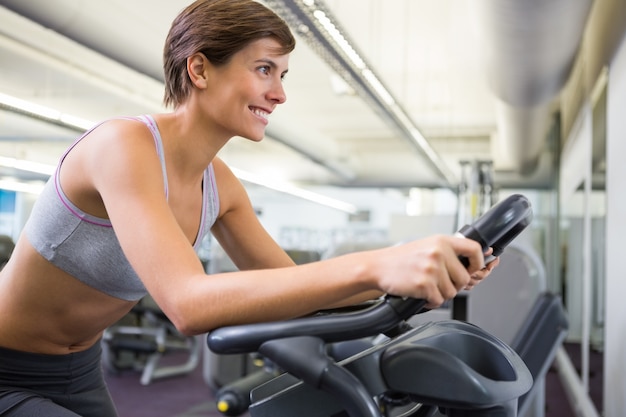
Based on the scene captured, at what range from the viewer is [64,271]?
98 centimetres

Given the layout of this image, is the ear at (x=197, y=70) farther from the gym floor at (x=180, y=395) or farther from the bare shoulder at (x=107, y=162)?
the gym floor at (x=180, y=395)

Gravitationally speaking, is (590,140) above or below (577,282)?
above

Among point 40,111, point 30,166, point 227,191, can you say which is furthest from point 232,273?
point 30,166

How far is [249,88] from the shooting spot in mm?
896

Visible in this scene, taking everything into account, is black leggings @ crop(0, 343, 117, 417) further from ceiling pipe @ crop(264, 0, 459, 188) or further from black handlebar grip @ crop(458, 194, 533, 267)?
ceiling pipe @ crop(264, 0, 459, 188)

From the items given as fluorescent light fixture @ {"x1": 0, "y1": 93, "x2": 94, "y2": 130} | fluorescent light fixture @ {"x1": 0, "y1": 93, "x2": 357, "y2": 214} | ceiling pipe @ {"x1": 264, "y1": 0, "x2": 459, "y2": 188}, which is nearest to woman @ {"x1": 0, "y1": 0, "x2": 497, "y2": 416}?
ceiling pipe @ {"x1": 264, "y1": 0, "x2": 459, "y2": 188}

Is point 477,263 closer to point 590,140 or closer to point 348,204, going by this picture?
point 590,140

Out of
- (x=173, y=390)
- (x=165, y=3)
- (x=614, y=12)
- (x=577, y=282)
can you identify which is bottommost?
(x=173, y=390)

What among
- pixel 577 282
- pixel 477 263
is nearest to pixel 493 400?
pixel 477 263

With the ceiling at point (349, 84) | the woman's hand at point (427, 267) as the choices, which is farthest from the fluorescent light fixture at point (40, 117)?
the woman's hand at point (427, 267)

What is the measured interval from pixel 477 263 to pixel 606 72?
384cm

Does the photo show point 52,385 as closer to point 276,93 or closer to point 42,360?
point 42,360

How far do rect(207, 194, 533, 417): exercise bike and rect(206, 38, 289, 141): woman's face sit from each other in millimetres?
356

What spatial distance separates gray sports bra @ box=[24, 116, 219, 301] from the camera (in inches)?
36.8
